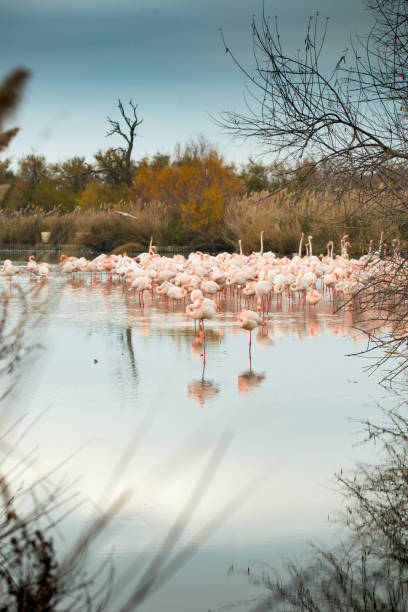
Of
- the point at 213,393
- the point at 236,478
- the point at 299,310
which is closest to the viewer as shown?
the point at 236,478

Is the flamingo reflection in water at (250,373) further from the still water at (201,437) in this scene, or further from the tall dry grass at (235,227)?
the tall dry grass at (235,227)

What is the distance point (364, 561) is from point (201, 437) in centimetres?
198

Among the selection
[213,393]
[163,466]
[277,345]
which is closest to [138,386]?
[213,393]

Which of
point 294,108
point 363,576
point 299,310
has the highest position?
point 294,108

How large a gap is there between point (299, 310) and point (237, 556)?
33.2ft

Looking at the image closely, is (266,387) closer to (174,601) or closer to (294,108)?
(294,108)

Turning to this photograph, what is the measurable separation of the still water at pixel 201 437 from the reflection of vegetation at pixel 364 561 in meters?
0.11

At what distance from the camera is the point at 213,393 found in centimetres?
705

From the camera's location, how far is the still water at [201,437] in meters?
3.69

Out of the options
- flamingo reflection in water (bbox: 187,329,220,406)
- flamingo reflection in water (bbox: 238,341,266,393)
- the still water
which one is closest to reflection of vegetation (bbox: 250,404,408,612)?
the still water

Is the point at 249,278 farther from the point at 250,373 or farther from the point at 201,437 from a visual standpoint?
the point at 201,437

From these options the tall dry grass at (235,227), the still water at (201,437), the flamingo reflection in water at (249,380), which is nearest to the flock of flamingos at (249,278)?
the still water at (201,437)

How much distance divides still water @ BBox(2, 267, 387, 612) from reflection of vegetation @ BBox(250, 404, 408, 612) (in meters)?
0.11

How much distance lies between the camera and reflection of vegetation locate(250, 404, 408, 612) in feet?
10.6
